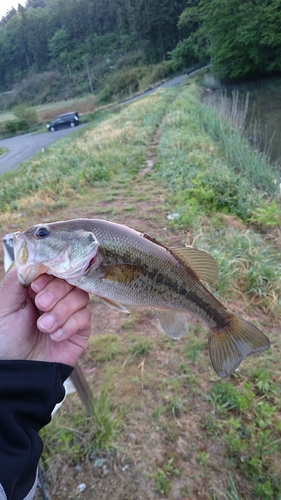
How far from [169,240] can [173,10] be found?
72381mm

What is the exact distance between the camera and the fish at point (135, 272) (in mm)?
1599

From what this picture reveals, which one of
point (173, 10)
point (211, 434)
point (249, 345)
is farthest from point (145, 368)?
point (173, 10)

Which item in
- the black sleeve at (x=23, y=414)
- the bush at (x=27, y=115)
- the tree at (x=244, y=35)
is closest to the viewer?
the black sleeve at (x=23, y=414)

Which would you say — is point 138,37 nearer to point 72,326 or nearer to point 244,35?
point 244,35

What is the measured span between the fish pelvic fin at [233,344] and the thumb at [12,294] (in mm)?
1136

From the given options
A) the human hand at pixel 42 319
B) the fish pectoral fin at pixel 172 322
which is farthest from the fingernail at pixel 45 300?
the fish pectoral fin at pixel 172 322

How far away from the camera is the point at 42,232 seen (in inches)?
63.5

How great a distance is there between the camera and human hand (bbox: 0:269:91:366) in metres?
1.65

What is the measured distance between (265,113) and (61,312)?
933 inches

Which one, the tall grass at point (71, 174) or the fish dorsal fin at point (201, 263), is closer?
the fish dorsal fin at point (201, 263)

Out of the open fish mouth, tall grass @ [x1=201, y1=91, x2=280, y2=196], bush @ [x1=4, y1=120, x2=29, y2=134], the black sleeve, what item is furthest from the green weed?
bush @ [x1=4, y1=120, x2=29, y2=134]

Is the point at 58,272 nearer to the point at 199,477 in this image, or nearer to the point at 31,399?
the point at 31,399

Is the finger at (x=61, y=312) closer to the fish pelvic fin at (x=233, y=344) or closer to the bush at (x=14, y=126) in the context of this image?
the fish pelvic fin at (x=233, y=344)

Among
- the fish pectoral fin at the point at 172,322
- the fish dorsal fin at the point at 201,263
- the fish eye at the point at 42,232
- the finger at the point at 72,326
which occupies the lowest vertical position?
the fish pectoral fin at the point at 172,322
